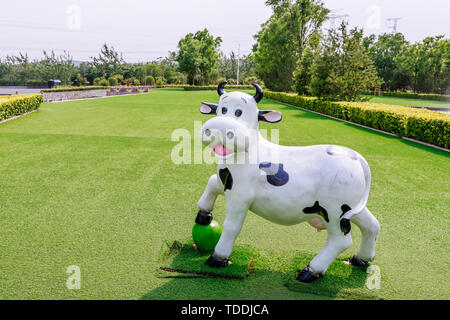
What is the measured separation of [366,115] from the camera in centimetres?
1473

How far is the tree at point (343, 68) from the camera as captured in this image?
19609 millimetres

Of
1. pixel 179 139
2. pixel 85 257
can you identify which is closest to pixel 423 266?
pixel 85 257

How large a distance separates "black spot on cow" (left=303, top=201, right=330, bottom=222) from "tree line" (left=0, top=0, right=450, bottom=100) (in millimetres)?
18277

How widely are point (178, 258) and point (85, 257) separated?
3.62 ft

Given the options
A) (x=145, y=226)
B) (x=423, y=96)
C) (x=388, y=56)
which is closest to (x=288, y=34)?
(x=423, y=96)

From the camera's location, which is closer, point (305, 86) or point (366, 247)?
point (366, 247)

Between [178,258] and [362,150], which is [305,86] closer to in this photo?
[362,150]

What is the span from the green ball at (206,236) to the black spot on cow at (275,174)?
3.51 feet

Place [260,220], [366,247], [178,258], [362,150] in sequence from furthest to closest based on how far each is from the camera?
[362,150] → [260,220] → [178,258] → [366,247]

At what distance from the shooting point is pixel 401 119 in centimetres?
1227

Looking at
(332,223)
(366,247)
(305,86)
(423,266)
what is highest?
(305,86)

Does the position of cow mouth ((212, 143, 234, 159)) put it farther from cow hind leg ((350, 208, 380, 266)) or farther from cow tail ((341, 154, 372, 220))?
cow hind leg ((350, 208, 380, 266))

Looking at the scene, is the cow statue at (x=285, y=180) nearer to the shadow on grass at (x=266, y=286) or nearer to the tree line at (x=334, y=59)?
the shadow on grass at (x=266, y=286)

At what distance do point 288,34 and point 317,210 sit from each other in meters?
30.7
